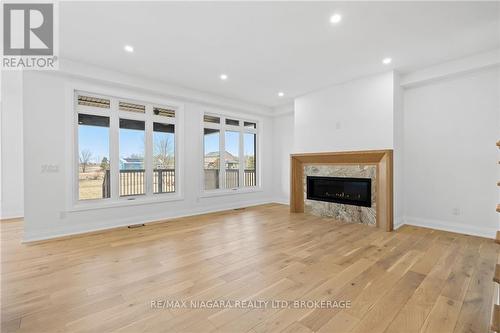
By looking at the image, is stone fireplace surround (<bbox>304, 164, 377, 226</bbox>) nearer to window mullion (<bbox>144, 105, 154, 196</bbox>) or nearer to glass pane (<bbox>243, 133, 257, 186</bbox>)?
glass pane (<bbox>243, 133, 257, 186</bbox>)

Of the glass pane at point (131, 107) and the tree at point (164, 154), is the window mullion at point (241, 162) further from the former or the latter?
the glass pane at point (131, 107)

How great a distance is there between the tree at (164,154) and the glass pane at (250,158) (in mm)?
2308

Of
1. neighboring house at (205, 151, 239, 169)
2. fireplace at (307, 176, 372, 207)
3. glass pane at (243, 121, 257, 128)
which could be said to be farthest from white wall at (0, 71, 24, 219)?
fireplace at (307, 176, 372, 207)

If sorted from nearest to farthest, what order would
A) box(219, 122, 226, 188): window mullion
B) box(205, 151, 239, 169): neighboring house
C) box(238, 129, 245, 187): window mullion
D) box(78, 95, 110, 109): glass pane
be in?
1. box(78, 95, 110, 109): glass pane
2. box(205, 151, 239, 169): neighboring house
3. box(219, 122, 226, 188): window mullion
4. box(238, 129, 245, 187): window mullion

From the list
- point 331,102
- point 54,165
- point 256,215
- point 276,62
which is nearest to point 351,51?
point 276,62

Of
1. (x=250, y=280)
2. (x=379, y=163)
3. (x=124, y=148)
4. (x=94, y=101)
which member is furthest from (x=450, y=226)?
(x=94, y=101)

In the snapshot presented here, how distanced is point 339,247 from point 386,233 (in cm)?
126

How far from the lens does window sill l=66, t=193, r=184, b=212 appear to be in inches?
156

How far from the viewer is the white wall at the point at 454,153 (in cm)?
357

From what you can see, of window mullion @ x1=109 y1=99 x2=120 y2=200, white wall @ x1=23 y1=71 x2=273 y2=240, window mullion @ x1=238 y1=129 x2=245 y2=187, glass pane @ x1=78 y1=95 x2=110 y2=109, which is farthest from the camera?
window mullion @ x1=238 y1=129 x2=245 y2=187

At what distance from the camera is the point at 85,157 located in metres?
4.17

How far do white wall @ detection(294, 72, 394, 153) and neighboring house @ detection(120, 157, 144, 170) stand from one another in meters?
3.68

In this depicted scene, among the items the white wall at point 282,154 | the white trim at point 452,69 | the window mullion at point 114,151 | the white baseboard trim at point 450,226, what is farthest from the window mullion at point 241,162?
the white trim at point 452,69

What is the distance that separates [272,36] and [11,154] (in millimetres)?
6520
